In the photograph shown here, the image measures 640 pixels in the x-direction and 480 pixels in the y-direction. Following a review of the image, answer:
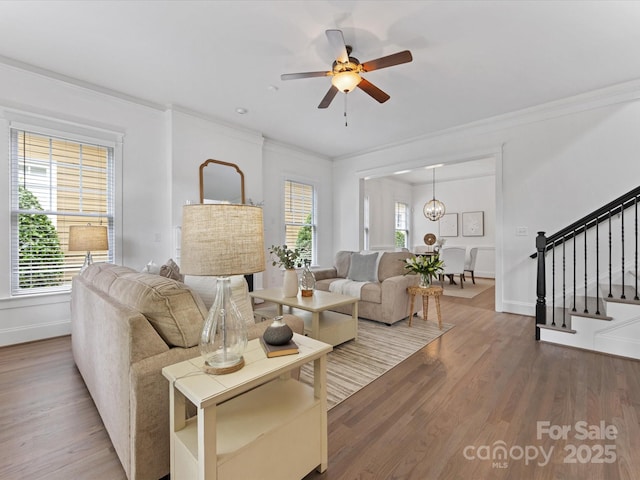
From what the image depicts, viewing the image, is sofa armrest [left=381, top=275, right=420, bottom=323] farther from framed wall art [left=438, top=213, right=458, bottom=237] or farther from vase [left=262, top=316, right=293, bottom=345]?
framed wall art [left=438, top=213, right=458, bottom=237]

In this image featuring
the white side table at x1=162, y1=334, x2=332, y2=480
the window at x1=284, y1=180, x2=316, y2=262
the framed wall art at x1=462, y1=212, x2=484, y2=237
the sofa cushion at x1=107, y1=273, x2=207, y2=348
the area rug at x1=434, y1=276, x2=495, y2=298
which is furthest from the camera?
the framed wall art at x1=462, y1=212, x2=484, y2=237

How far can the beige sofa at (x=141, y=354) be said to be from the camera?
1237 mm

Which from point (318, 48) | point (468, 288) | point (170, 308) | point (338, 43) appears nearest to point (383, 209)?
point (468, 288)

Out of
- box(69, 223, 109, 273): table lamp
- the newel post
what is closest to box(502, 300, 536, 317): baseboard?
the newel post

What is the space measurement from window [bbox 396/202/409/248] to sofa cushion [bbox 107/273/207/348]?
794cm

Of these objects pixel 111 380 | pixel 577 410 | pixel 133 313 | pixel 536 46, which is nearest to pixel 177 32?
pixel 133 313

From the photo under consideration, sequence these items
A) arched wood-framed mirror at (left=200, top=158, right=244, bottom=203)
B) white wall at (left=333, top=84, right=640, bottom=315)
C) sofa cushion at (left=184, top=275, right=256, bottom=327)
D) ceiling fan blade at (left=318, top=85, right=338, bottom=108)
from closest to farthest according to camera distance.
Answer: sofa cushion at (left=184, top=275, right=256, bottom=327), ceiling fan blade at (left=318, top=85, right=338, bottom=108), white wall at (left=333, top=84, right=640, bottom=315), arched wood-framed mirror at (left=200, top=158, right=244, bottom=203)

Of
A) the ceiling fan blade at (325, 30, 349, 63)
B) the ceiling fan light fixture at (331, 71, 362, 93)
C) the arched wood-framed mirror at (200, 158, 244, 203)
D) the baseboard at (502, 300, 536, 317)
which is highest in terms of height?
the ceiling fan blade at (325, 30, 349, 63)

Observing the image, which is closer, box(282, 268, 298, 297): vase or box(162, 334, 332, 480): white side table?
box(162, 334, 332, 480): white side table

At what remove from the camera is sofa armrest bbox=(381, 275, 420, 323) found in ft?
11.9

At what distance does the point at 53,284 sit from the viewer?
337cm

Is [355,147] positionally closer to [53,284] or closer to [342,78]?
[342,78]

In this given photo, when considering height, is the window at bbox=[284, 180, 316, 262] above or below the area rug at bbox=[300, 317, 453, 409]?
above

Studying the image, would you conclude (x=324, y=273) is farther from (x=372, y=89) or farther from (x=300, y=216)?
(x=372, y=89)
